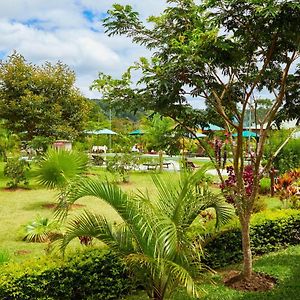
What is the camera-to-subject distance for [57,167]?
29.9 feet

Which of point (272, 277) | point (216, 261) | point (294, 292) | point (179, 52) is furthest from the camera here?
point (216, 261)

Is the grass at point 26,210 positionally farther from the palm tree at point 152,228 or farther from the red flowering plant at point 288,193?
the red flowering plant at point 288,193

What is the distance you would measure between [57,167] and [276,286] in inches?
210

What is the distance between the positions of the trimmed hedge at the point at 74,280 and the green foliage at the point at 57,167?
162 inches

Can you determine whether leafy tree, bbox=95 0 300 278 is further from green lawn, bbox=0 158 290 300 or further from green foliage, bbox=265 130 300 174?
green foliage, bbox=265 130 300 174

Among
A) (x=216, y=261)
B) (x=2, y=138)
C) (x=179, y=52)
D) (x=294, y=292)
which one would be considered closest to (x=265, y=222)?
(x=216, y=261)

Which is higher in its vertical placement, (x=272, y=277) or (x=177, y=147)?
(x=177, y=147)

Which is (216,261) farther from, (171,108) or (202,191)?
(171,108)

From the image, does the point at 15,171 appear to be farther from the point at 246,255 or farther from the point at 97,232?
the point at 97,232

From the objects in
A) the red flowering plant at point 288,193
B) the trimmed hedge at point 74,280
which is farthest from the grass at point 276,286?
the red flowering plant at point 288,193

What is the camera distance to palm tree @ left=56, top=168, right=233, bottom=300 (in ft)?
14.0

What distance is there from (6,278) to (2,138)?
14956 mm

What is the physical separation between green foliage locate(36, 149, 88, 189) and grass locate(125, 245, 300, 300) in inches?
169

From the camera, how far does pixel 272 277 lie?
19.2 feet
